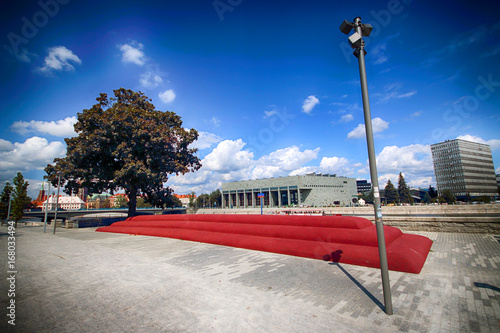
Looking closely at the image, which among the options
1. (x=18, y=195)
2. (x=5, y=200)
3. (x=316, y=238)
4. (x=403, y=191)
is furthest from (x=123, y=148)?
(x=403, y=191)

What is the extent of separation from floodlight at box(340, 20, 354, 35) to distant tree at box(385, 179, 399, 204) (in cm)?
10488

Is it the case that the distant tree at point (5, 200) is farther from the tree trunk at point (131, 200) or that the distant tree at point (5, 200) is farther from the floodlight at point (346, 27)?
the floodlight at point (346, 27)

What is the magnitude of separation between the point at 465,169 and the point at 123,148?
147 meters

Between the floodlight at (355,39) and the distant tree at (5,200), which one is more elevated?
the floodlight at (355,39)

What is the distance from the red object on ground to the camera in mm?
7824

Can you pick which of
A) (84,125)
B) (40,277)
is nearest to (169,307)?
(40,277)

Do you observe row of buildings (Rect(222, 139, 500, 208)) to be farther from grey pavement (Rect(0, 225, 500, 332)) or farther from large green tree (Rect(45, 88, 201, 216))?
grey pavement (Rect(0, 225, 500, 332))

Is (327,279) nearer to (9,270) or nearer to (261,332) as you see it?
(261,332)

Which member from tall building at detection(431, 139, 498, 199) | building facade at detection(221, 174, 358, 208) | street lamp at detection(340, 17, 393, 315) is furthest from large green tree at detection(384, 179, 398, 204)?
street lamp at detection(340, 17, 393, 315)

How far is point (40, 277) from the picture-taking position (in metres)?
6.96

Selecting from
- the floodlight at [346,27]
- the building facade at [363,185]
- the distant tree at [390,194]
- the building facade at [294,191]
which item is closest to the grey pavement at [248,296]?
the floodlight at [346,27]

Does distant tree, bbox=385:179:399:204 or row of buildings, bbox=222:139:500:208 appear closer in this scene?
row of buildings, bbox=222:139:500:208

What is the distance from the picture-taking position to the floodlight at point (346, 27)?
508 centimetres

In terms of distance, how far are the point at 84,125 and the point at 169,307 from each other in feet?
94.0
